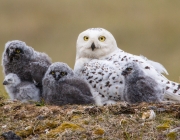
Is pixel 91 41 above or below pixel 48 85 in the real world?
above

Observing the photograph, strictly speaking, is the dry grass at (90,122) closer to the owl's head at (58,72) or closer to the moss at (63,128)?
the moss at (63,128)

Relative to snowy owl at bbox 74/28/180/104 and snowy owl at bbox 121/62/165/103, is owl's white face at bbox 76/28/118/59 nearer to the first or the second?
snowy owl at bbox 74/28/180/104

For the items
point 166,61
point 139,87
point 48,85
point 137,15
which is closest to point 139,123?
point 139,87

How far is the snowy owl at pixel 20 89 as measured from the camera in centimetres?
923

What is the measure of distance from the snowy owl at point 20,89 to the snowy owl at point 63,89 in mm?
294

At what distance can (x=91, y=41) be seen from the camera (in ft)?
32.9

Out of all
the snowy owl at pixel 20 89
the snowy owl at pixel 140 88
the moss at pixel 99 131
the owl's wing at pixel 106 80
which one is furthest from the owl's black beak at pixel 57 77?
the moss at pixel 99 131

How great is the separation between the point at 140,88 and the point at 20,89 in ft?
5.71

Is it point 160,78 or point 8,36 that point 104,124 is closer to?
point 160,78

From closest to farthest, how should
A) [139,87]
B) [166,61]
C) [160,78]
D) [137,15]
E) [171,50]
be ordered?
[139,87]
[160,78]
[166,61]
[171,50]
[137,15]

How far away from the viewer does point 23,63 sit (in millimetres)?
9547

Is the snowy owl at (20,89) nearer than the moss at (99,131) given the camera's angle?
No

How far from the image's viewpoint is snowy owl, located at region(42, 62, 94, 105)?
8953 millimetres

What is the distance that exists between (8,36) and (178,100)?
43.3 feet
